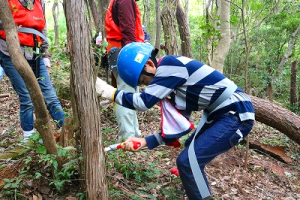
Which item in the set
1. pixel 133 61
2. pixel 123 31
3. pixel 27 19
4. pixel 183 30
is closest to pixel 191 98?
pixel 133 61

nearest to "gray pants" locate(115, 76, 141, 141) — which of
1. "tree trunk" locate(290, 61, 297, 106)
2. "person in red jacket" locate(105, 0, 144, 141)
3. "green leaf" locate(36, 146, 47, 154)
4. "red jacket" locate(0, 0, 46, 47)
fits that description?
"person in red jacket" locate(105, 0, 144, 141)

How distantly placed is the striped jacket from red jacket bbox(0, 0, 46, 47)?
1366 mm

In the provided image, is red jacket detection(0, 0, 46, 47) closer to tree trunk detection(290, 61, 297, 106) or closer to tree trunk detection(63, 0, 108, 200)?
tree trunk detection(63, 0, 108, 200)

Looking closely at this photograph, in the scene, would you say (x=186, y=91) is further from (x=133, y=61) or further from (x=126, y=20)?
(x=126, y=20)

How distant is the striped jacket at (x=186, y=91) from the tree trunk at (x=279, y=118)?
2.52 metres

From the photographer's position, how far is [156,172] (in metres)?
2.82

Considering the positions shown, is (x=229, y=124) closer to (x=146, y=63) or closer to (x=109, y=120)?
(x=146, y=63)

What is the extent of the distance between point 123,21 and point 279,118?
314 centimetres

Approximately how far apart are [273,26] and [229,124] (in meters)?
9.49

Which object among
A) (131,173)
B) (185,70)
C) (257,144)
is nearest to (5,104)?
(131,173)

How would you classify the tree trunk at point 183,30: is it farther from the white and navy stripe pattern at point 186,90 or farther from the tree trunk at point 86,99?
the tree trunk at point 86,99

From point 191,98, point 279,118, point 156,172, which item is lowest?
point 279,118

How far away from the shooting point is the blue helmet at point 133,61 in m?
2.32

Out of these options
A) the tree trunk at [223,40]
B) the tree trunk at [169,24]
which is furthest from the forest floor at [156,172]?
the tree trunk at [169,24]
